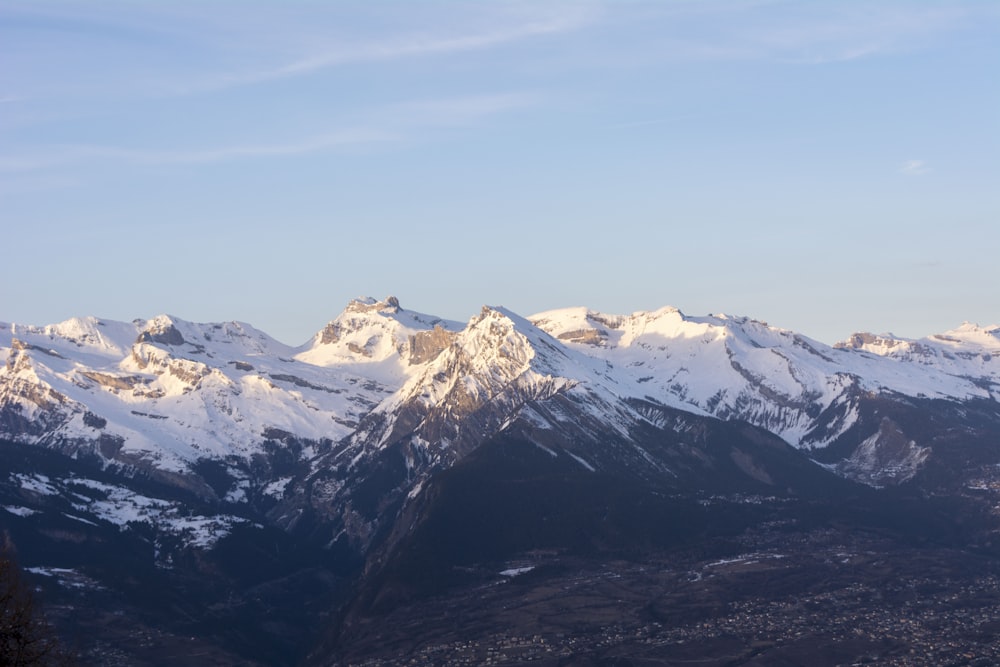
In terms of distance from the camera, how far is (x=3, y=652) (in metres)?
87.6

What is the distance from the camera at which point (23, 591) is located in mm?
90938

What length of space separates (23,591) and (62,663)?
424 centimetres

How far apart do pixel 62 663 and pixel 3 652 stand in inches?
138

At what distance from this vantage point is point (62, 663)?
90000mm

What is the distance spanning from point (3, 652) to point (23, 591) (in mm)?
4204
